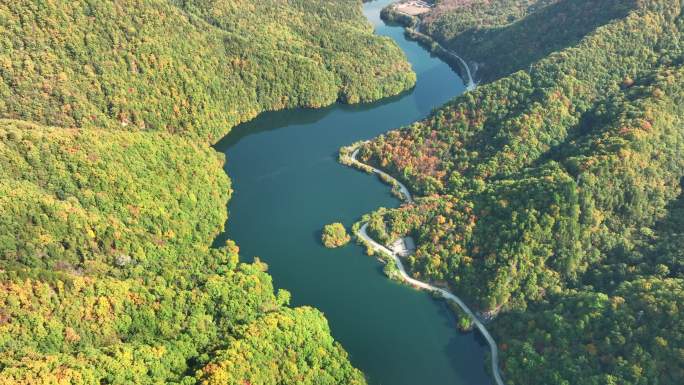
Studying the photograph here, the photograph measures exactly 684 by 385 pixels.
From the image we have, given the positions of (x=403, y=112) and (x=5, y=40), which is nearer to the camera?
(x=5, y=40)

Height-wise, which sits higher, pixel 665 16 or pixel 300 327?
pixel 665 16

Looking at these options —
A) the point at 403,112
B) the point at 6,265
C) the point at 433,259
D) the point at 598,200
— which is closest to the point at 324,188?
the point at 433,259

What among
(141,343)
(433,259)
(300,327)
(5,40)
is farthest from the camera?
(5,40)

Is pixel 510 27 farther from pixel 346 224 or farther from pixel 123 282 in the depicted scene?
pixel 123 282

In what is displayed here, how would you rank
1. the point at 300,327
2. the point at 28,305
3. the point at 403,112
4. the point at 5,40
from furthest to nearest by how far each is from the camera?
the point at 403,112
the point at 5,40
the point at 300,327
the point at 28,305

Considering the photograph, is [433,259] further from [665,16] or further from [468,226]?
[665,16]

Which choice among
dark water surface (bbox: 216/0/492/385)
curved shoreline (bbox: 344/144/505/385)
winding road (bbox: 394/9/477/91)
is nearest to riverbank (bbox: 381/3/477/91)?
winding road (bbox: 394/9/477/91)

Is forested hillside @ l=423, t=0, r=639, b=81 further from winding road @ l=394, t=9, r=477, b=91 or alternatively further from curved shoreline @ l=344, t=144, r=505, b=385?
curved shoreline @ l=344, t=144, r=505, b=385
